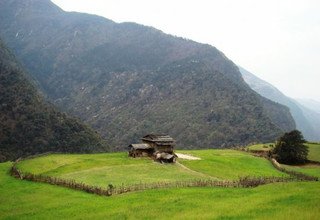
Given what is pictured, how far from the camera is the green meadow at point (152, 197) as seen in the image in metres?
31.9

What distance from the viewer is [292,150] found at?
8500 cm

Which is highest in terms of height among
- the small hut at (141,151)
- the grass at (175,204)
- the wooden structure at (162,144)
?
the wooden structure at (162,144)

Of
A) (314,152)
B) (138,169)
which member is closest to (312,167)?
(314,152)


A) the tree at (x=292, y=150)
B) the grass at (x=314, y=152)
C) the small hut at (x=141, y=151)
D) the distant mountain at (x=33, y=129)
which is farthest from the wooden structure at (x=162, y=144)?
the distant mountain at (x=33, y=129)

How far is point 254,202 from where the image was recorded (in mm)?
34094

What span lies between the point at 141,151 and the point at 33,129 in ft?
275

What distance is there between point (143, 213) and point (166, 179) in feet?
64.9

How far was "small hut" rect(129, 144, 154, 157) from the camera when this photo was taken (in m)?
75.3

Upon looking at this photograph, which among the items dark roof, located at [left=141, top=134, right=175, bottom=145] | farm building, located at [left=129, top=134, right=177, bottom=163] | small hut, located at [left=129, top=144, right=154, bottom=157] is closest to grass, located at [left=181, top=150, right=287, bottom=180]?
farm building, located at [left=129, top=134, right=177, bottom=163]

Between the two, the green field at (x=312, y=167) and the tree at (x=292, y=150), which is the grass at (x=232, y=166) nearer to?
the green field at (x=312, y=167)

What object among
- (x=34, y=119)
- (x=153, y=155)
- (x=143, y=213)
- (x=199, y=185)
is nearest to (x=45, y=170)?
(x=153, y=155)

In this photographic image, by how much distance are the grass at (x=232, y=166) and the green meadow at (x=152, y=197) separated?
164mm

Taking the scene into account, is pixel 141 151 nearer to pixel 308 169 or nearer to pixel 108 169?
pixel 108 169

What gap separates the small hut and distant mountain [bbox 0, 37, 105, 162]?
207ft
